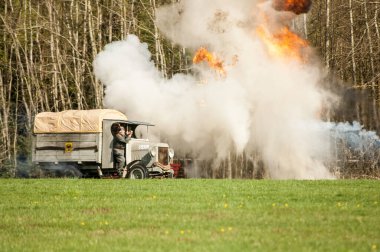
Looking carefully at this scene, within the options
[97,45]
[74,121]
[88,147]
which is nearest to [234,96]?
[88,147]

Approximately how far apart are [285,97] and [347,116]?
12.5 ft

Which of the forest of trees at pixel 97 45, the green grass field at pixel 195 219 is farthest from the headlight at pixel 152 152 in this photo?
the forest of trees at pixel 97 45

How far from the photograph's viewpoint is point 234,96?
26.6m

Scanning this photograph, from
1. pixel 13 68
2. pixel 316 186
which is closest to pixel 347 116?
pixel 316 186

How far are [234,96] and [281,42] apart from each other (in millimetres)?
2811

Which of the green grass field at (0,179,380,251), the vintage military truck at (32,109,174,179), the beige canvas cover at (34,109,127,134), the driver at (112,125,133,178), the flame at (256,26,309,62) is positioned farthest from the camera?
the flame at (256,26,309,62)

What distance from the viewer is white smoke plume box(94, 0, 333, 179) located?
1020 inches

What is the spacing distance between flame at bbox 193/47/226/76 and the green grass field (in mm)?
10004

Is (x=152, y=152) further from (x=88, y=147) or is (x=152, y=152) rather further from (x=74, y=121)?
(x=74, y=121)

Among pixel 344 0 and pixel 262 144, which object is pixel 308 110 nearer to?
pixel 262 144

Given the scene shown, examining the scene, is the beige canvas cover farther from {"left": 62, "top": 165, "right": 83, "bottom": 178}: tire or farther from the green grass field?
the green grass field

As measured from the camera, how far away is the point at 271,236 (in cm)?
1002

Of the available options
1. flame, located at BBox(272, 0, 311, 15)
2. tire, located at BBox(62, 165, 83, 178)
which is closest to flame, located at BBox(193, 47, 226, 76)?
flame, located at BBox(272, 0, 311, 15)

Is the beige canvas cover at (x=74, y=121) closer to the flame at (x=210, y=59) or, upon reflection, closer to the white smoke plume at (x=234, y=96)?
the white smoke plume at (x=234, y=96)
